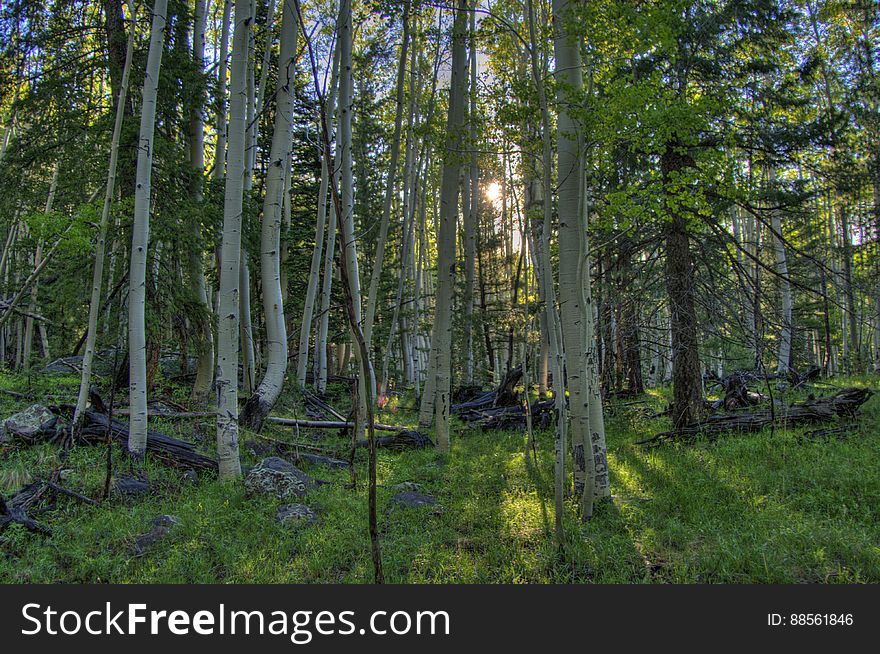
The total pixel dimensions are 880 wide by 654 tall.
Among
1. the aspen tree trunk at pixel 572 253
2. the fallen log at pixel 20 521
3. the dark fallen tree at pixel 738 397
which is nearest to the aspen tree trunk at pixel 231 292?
the fallen log at pixel 20 521

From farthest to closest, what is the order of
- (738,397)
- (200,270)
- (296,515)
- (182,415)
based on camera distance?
1. (738,397)
2. (200,270)
3. (182,415)
4. (296,515)

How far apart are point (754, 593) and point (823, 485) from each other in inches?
113

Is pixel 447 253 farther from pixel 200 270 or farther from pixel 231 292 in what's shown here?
pixel 200 270

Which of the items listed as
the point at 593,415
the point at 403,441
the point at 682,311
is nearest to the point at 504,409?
the point at 403,441

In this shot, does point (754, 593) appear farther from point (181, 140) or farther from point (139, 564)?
point (181, 140)

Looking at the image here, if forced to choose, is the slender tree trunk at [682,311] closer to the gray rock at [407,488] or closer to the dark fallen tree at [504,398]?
the dark fallen tree at [504,398]

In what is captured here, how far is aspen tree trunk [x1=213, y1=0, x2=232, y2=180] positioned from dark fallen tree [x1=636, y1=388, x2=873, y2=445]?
908 cm

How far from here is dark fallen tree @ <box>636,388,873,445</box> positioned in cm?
788

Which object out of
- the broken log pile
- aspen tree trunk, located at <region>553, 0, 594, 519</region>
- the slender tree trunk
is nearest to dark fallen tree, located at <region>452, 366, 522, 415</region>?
the broken log pile

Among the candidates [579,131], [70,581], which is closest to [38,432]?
[70,581]

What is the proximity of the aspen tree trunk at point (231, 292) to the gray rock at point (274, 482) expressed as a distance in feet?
1.42

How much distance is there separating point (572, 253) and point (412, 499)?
10.5ft

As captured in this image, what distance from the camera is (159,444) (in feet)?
20.4

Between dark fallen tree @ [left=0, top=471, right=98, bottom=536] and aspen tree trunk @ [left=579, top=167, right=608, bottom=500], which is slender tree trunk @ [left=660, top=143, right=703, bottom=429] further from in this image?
dark fallen tree @ [left=0, top=471, right=98, bottom=536]
